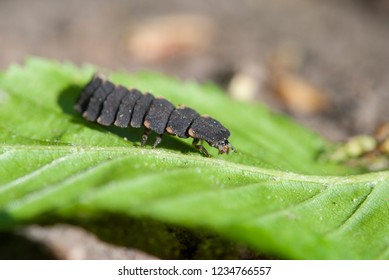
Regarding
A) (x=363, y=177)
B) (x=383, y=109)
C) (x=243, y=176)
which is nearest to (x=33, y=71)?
(x=243, y=176)

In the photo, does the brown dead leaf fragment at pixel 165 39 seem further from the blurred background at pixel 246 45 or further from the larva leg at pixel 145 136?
the larva leg at pixel 145 136

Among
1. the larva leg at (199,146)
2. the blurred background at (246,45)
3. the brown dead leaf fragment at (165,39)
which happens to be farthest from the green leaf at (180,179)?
the brown dead leaf fragment at (165,39)

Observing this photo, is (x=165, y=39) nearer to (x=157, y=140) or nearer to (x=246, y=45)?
(x=246, y=45)

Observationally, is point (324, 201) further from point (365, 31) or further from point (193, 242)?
point (365, 31)

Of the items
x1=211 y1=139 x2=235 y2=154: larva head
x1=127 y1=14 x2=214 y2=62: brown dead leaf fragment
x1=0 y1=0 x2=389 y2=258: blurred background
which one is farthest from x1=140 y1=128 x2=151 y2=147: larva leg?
x1=127 y1=14 x2=214 y2=62: brown dead leaf fragment

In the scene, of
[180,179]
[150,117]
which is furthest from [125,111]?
[180,179]

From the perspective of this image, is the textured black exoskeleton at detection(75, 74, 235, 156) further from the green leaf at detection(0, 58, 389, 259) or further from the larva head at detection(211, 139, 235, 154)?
the green leaf at detection(0, 58, 389, 259)
